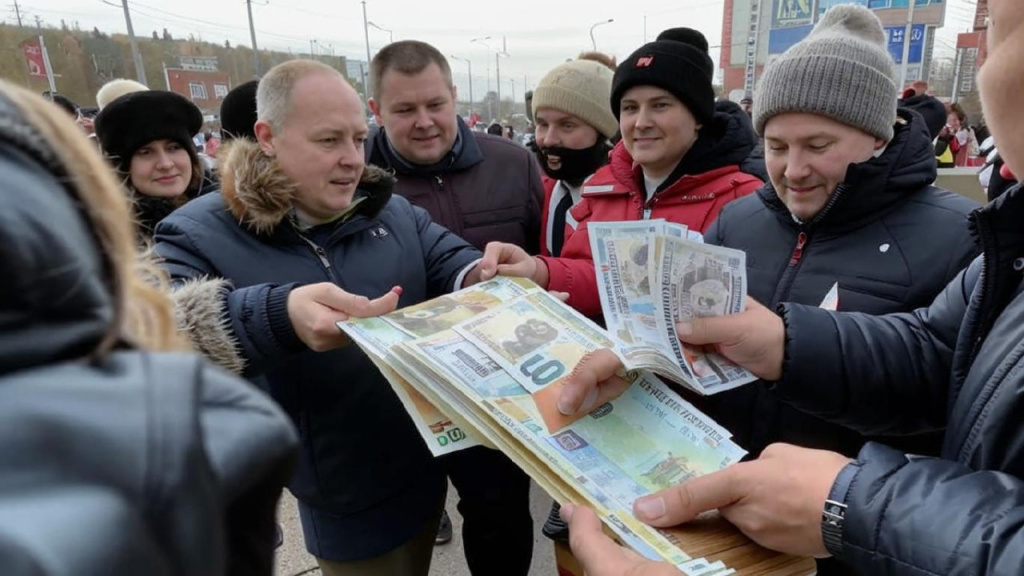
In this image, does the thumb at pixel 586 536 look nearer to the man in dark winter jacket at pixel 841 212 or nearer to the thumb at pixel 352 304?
the thumb at pixel 352 304

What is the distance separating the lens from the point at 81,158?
0.48 metres

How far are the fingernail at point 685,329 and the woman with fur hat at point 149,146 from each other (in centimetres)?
271

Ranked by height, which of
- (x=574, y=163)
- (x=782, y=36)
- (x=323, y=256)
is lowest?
(x=323, y=256)

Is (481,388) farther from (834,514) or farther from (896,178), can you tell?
(896,178)

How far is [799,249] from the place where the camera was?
167 cm

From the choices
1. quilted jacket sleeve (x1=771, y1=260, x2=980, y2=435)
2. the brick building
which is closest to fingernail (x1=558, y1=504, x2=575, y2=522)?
quilted jacket sleeve (x1=771, y1=260, x2=980, y2=435)

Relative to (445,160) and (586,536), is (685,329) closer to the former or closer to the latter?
(586,536)

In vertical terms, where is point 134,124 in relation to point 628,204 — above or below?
above

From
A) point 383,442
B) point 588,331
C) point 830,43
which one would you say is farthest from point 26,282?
point 830,43

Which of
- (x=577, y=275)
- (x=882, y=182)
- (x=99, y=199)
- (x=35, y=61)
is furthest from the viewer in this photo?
(x=35, y=61)

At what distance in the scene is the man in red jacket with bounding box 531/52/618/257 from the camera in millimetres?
2957

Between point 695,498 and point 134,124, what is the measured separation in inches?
126

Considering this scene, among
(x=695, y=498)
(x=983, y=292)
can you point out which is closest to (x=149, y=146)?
(x=695, y=498)

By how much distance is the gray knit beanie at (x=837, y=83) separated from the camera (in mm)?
1628
